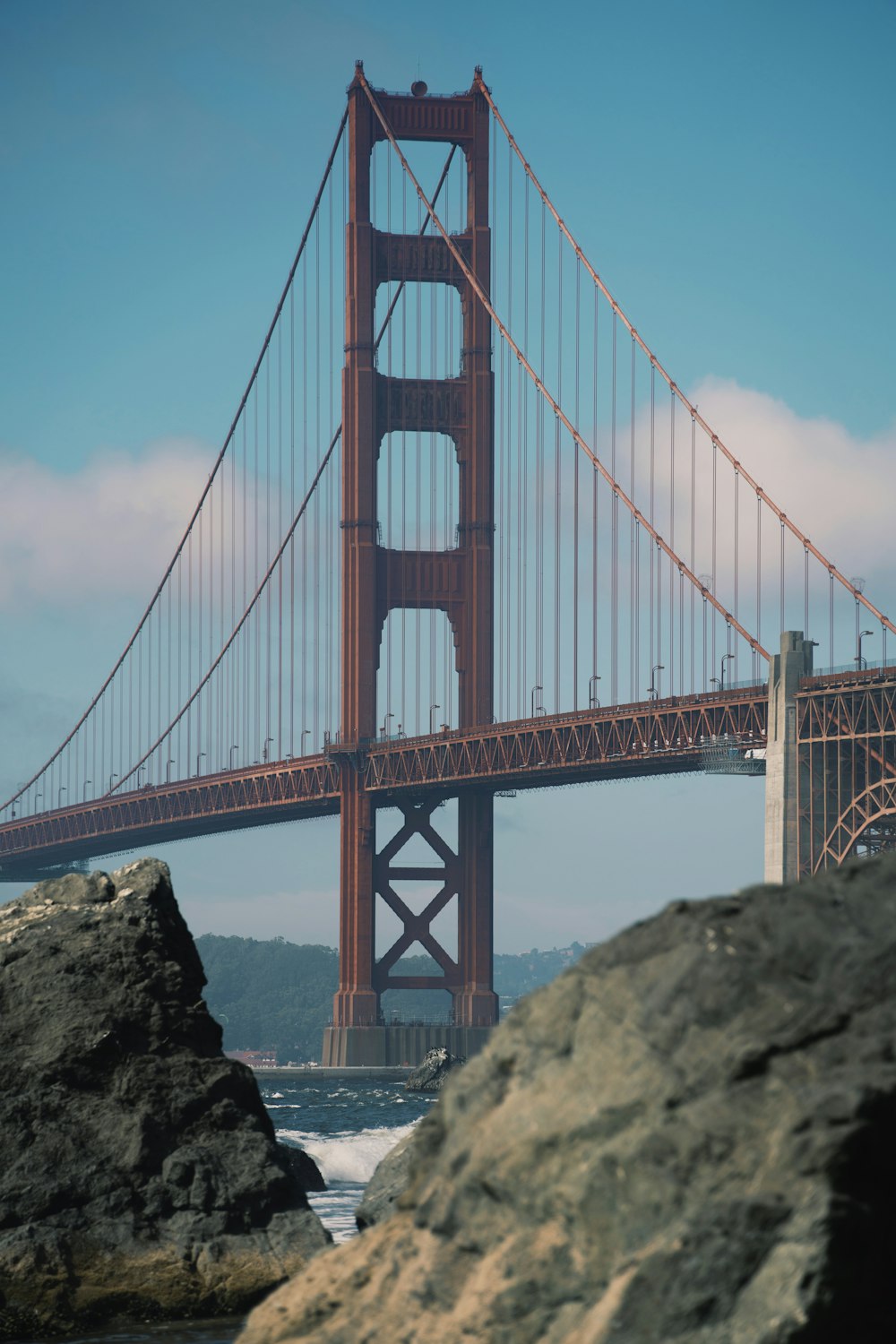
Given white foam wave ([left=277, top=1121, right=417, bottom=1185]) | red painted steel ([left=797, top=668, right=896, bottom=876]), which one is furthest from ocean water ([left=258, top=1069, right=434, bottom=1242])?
red painted steel ([left=797, top=668, right=896, bottom=876])

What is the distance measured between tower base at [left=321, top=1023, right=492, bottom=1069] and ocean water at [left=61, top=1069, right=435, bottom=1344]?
3.36 ft

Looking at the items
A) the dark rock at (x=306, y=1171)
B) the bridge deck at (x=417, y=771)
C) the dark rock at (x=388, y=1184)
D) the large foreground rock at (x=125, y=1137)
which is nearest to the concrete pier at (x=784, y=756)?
the bridge deck at (x=417, y=771)

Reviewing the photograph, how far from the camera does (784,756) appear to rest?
5000 cm

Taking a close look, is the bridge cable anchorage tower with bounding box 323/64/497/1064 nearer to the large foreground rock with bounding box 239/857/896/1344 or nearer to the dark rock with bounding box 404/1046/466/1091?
the dark rock with bounding box 404/1046/466/1091

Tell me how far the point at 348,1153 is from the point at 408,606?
4284cm

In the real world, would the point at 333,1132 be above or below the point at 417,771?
below

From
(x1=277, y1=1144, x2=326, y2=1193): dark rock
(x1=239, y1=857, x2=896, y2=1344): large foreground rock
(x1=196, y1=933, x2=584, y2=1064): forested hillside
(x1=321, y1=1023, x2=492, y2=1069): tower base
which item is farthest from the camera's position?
(x1=196, y1=933, x2=584, y2=1064): forested hillside

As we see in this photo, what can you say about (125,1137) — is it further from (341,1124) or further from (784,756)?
(784,756)

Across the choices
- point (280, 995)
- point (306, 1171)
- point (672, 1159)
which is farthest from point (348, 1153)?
point (280, 995)

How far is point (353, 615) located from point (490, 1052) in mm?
62490

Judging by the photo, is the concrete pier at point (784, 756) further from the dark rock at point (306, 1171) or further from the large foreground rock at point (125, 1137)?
the large foreground rock at point (125, 1137)

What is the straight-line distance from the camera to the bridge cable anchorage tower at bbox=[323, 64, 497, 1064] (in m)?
68.8

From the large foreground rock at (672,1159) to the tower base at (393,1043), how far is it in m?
61.8

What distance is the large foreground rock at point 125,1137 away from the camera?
1091 centimetres
